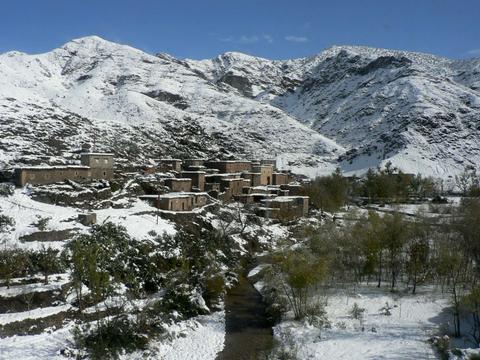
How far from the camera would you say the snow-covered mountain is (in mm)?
80500

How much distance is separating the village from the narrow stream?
57.6 ft

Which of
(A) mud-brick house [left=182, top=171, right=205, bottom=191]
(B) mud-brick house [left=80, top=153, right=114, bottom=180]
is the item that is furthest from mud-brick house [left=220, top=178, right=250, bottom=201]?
(B) mud-brick house [left=80, top=153, right=114, bottom=180]

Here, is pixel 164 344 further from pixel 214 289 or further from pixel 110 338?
pixel 214 289

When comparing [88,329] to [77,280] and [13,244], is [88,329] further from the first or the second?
[13,244]

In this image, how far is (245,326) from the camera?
28.5 metres

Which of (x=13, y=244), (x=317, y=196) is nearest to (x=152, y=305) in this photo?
(x=13, y=244)

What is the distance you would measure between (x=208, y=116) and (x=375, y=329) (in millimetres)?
110182

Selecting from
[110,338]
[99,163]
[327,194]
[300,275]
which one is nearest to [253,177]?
[327,194]

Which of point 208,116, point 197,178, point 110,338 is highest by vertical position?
point 208,116

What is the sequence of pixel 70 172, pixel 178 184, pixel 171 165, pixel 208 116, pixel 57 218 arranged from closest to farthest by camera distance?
pixel 57 218 < pixel 70 172 < pixel 178 184 < pixel 171 165 < pixel 208 116

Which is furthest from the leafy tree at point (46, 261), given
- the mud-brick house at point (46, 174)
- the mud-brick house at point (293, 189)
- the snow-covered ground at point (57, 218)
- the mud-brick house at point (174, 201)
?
the mud-brick house at point (293, 189)

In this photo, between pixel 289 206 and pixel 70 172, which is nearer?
pixel 70 172

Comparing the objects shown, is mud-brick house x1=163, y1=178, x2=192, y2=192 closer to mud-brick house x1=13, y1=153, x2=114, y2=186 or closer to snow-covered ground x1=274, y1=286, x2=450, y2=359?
mud-brick house x1=13, y1=153, x2=114, y2=186

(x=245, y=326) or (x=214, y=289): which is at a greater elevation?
(x=214, y=289)
